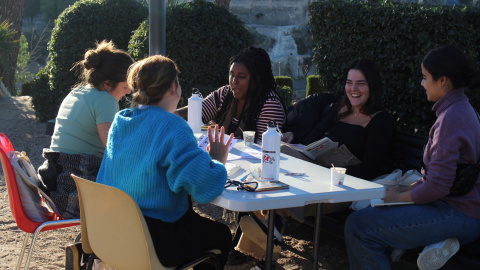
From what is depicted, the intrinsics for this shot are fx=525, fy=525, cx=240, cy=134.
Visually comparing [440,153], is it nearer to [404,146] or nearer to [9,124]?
[404,146]

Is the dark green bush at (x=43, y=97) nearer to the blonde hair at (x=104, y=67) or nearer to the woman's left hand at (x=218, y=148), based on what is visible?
the blonde hair at (x=104, y=67)

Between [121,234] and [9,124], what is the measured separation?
7652mm

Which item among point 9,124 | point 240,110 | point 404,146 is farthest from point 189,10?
point 9,124

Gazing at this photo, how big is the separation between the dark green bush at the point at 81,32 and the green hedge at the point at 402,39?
450 centimetres

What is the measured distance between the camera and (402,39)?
432 centimetres

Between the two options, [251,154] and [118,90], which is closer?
[251,154]

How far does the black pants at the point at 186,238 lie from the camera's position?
7.82 ft

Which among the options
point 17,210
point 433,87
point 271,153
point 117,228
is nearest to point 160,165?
point 117,228

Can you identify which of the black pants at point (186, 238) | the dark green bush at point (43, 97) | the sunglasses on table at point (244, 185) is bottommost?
the dark green bush at point (43, 97)

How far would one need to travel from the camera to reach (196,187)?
231cm

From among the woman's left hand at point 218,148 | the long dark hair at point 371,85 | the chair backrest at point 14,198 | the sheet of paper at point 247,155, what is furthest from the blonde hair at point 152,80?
the long dark hair at point 371,85

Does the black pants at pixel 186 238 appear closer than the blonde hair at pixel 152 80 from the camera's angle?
Yes

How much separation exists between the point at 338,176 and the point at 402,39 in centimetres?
217

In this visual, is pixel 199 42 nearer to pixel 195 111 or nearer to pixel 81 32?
pixel 81 32
